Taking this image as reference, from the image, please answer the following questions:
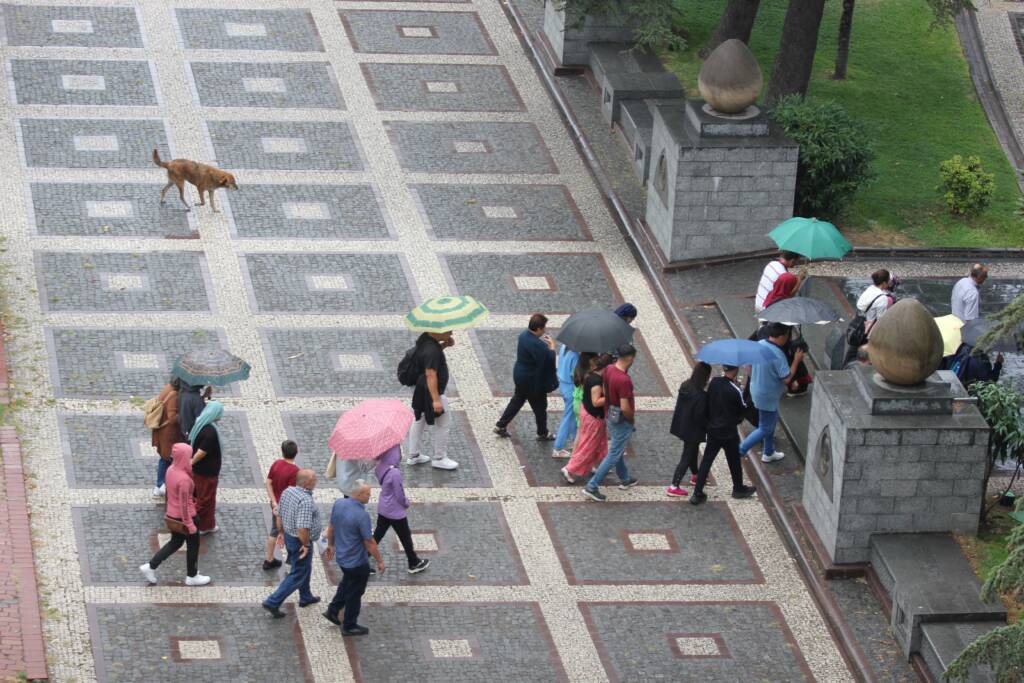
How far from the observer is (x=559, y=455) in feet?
60.6

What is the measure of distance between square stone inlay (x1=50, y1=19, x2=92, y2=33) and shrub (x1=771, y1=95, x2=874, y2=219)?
11.4m

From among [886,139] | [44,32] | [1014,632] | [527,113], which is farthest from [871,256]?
[44,32]

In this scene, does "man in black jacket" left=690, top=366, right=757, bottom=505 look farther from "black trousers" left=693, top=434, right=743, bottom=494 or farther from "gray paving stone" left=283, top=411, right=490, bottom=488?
"gray paving stone" left=283, top=411, right=490, bottom=488

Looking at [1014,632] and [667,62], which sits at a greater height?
[1014,632]

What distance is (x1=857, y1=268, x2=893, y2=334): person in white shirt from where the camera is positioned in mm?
18719

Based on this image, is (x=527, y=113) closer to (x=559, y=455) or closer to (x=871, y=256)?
(x=871, y=256)

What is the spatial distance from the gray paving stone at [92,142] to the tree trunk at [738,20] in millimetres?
8789

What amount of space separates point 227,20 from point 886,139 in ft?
35.1

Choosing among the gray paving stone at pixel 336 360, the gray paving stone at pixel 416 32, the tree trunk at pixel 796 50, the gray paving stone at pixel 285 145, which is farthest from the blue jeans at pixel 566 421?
the gray paving stone at pixel 416 32

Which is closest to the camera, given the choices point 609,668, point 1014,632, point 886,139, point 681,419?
point 1014,632

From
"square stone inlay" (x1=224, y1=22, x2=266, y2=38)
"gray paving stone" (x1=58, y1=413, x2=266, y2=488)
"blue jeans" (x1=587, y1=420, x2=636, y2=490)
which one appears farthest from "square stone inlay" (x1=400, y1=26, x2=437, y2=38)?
"blue jeans" (x1=587, y1=420, x2=636, y2=490)

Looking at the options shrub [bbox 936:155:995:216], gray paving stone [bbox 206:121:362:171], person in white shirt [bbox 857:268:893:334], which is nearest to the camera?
person in white shirt [bbox 857:268:893:334]

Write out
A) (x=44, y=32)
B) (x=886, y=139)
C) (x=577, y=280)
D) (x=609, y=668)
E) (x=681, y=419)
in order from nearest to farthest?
(x=609, y=668) < (x=681, y=419) < (x=577, y=280) < (x=886, y=139) < (x=44, y=32)

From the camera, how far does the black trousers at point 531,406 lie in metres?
18.3
